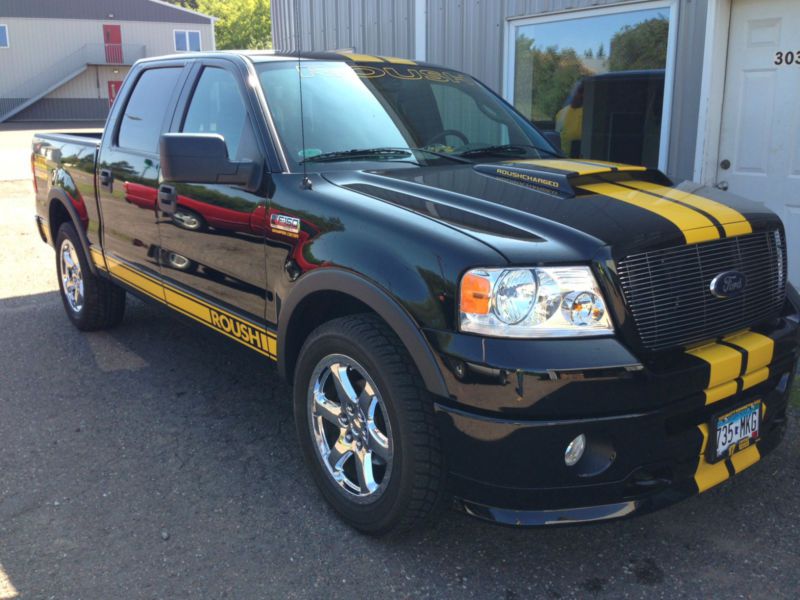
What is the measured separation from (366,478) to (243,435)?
123 cm

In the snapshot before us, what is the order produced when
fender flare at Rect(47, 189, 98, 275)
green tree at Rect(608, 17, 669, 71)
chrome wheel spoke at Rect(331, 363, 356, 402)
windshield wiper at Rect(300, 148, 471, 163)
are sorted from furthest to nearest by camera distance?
green tree at Rect(608, 17, 669, 71)
fender flare at Rect(47, 189, 98, 275)
windshield wiper at Rect(300, 148, 471, 163)
chrome wheel spoke at Rect(331, 363, 356, 402)

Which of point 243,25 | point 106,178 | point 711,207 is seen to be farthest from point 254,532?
point 243,25

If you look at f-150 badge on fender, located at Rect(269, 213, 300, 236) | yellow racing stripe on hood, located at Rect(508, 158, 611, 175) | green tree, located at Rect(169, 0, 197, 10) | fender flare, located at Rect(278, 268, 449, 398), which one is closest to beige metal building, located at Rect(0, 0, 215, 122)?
green tree, located at Rect(169, 0, 197, 10)

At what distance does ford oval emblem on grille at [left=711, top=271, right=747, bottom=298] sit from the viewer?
8.77 ft

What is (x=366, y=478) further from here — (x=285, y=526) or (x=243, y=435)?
(x=243, y=435)

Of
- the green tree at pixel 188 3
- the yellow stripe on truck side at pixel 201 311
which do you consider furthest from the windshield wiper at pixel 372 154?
the green tree at pixel 188 3

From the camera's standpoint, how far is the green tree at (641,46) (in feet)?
20.7

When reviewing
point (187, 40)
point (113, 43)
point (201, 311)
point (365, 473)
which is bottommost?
point (365, 473)

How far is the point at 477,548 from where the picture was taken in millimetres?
2938

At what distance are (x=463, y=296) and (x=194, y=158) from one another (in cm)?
141

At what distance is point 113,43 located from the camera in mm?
40156

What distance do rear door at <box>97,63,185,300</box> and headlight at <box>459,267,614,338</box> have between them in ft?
7.68

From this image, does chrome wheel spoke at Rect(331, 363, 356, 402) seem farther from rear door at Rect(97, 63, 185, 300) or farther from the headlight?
rear door at Rect(97, 63, 185, 300)

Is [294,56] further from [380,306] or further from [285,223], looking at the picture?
[380,306]
